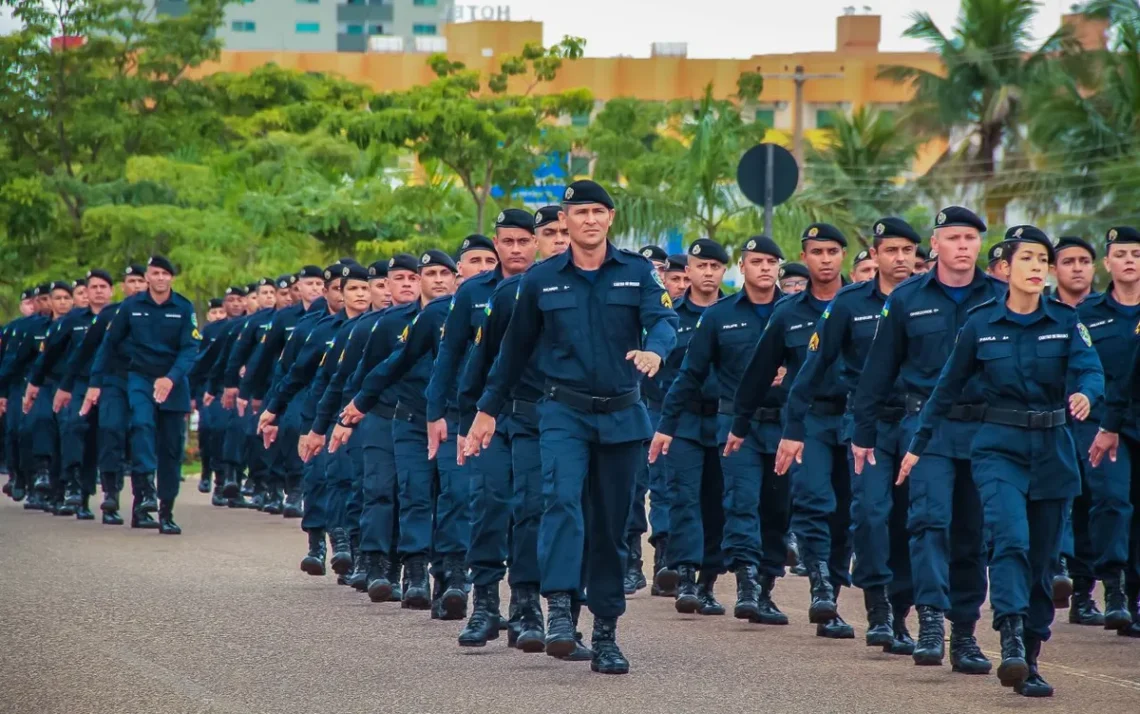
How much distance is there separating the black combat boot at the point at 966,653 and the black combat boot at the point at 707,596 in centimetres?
267

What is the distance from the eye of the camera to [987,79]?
5375 centimetres

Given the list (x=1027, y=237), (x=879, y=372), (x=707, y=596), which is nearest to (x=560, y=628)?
(x=879, y=372)

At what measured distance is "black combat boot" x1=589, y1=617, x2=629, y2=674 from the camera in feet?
33.6

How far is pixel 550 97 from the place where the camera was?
38.9 metres

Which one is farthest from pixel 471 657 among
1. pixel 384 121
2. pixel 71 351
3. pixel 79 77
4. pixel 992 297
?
pixel 79 77

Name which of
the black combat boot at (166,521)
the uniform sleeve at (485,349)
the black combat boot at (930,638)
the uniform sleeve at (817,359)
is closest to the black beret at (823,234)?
the uniform sleeve at (817,359)

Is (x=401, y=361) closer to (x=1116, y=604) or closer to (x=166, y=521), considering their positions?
(x=1116, y=604)

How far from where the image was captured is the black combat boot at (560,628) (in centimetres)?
1041

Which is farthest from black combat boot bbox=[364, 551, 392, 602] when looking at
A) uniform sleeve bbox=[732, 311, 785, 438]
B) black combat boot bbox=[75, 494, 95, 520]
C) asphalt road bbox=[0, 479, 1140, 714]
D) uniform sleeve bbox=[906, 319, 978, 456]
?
black combat boot bbox=[75, 494, 95, 520]

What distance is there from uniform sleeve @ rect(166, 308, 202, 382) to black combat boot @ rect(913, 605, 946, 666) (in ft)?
31.3

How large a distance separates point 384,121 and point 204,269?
496cm

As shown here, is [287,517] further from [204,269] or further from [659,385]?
[204,269]

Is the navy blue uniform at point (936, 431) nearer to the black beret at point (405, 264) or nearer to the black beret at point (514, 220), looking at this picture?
the black beret at point (514, 220)

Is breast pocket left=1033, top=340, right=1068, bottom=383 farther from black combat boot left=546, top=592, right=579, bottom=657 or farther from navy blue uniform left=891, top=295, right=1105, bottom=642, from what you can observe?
black combat boot left=546, top=592, right=579, bottom=657
